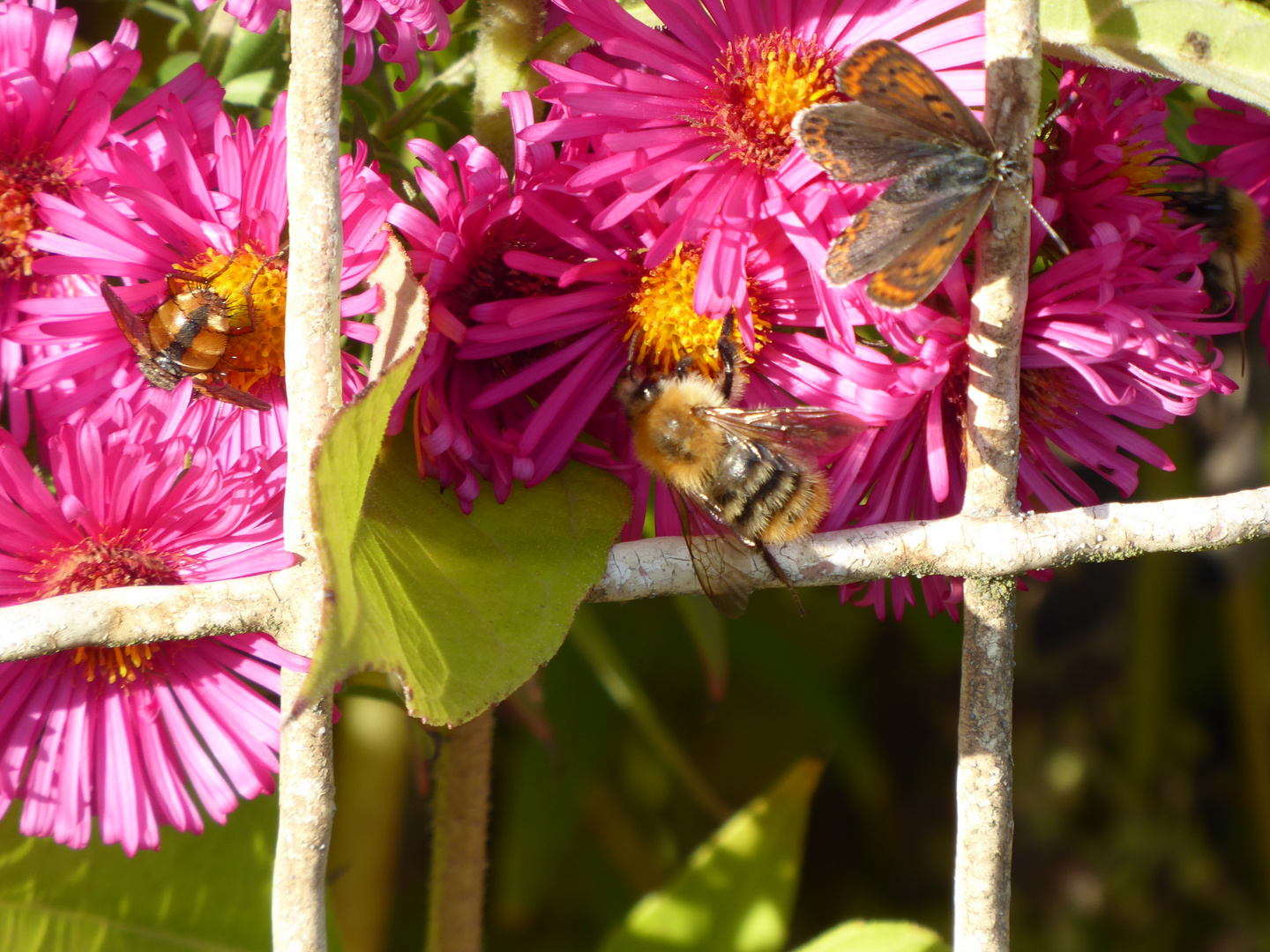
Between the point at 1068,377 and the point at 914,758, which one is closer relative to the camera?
the point at 1068,377

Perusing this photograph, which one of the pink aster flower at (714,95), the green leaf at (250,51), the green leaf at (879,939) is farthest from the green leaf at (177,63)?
the green leaf at (879,939)

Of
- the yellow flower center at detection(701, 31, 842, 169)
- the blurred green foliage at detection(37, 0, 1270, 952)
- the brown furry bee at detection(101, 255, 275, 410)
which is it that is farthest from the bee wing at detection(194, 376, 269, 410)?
the blurred green foliage at detection(37, 0, 1270, 952)

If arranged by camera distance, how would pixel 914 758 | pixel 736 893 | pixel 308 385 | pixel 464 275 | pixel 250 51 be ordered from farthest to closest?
pixel 914 758 → pixel 736 893 → pixel 250 51 → pixel 464 275 → pixel 308 385

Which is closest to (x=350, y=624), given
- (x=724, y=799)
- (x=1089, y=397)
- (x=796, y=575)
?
(x=796, y=575)

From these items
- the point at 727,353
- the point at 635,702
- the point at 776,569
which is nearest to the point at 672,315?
the point at 727,353

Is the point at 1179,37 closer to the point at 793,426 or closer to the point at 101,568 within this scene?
the point at 793,426

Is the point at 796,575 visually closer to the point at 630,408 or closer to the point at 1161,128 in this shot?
the point at 630,408

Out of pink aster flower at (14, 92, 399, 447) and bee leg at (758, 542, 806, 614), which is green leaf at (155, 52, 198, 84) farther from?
bee leg at (758, 542, 806, 614)
